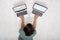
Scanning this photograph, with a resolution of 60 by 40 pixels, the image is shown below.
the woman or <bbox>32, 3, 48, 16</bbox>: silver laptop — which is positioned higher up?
<bbox>32, 3, 48, 16</bbox>: silver laptop

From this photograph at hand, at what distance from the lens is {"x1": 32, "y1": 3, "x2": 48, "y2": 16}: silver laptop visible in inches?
42.9

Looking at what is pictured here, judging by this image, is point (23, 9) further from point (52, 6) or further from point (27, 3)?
point (52, 6)

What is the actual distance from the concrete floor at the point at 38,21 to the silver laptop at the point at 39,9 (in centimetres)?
4

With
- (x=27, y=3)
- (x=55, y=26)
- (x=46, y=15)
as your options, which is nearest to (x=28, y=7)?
(x=27, y=3)

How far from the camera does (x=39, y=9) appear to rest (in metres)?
1.09

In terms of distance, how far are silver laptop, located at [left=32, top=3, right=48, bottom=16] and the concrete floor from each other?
4cm

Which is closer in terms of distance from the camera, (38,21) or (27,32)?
(27,32)

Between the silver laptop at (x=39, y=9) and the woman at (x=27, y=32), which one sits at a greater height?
the silver laptop at (x=39, y=9)

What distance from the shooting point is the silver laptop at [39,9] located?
109 cm

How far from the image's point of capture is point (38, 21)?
1191 millimetres

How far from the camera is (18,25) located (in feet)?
3.96

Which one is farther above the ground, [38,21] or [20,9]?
[20,9]

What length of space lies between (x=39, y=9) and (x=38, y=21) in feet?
0.42

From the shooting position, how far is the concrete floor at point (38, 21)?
113cm
